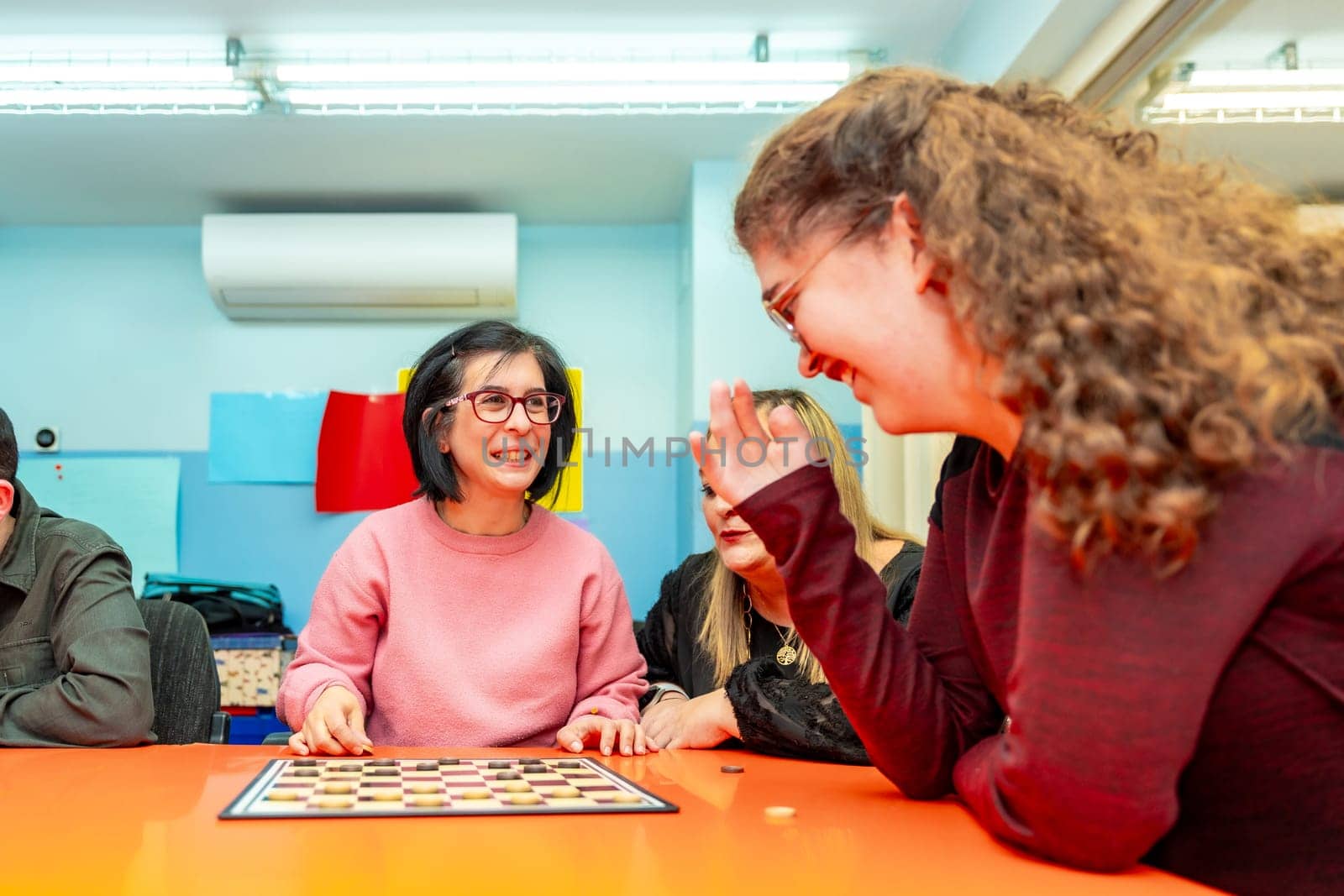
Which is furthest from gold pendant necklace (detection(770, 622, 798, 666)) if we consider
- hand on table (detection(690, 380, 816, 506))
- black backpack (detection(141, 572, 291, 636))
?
black backpack (detection(141, 572, 291, 636))

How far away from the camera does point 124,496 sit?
13.6 feet

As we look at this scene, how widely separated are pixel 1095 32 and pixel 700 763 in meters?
1.97

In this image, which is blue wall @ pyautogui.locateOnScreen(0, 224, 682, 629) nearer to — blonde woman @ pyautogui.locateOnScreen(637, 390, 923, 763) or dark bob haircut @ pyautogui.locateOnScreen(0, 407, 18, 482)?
blonde woman @ pyautogui.locateOnScreen(637, 390, 923, 763)

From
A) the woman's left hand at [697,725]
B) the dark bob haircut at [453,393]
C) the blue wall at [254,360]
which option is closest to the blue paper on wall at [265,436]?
the blue wall at [254,360]

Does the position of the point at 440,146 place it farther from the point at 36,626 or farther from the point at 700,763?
the point at 700,763

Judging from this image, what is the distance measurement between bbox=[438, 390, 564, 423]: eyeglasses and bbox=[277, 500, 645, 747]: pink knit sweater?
20 centimetres

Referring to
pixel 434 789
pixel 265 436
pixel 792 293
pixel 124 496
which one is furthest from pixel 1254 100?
pixel 124 496

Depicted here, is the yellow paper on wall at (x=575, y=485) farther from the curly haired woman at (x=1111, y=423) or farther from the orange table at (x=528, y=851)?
the curly haired woman at (x=1111, y=423)

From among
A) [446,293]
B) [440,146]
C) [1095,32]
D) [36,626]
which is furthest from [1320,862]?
[446,293]

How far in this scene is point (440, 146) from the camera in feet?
11.9

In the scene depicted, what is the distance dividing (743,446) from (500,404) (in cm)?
93

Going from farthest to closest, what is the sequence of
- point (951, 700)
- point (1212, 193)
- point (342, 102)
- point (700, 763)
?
1. point (342, 102)
2. point (700, 763)
3. point (951, 700)
4. point (1212, 193)

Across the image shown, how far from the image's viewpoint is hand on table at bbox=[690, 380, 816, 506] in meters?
1.02

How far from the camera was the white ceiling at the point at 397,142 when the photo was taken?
115 inches
